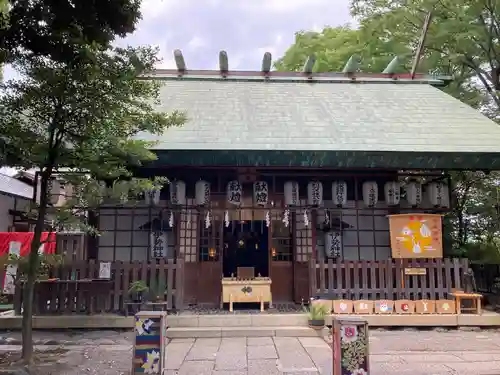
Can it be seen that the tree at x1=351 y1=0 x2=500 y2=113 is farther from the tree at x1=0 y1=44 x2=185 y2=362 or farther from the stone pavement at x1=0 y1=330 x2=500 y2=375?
the tree at x1=0 y1=44 x2=185 y2=362

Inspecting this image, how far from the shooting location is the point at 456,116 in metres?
12.4

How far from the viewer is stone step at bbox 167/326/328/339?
8789 mm

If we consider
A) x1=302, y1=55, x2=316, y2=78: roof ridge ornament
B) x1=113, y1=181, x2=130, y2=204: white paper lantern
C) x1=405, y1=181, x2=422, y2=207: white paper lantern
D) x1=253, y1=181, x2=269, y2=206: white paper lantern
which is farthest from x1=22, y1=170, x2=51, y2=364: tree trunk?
x1=302, y1=55, x2=316, y2=78: roof ridge ornament

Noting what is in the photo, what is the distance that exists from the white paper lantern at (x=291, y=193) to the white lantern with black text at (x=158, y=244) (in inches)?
138

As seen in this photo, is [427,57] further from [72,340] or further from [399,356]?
[72,340]

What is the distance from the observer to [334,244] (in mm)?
11133

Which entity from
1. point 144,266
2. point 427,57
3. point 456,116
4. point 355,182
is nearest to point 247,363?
point 144,266

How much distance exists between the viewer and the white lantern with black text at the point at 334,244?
1112 cm

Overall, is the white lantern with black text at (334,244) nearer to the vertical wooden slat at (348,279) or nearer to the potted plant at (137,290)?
the vertical wooden slat at (348,279)

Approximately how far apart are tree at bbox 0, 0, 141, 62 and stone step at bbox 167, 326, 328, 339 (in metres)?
5.94

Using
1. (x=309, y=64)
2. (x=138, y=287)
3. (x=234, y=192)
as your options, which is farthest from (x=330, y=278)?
(x=309, y=64)

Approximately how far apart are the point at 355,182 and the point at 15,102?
862 cm

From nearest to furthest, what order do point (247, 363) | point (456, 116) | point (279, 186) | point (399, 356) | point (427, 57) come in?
point (247, 363) → point (399, 356) → point (279, 186) → point (456, 116) → point (427, 57)

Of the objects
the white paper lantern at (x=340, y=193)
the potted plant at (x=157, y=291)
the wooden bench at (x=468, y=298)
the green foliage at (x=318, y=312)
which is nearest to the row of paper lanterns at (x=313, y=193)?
the white paper lantern at (x=340, y=193)
